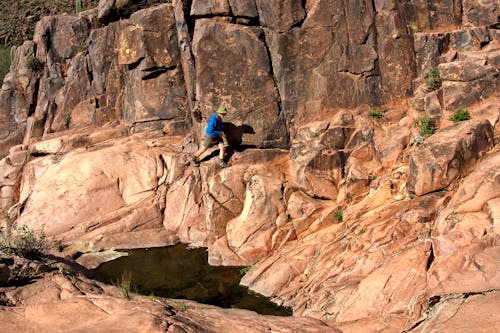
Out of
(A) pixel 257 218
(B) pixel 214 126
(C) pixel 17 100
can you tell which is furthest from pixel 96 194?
(C) pixel 17 100

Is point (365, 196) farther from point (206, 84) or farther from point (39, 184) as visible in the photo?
point (39, 184)

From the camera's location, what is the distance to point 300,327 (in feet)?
27.4

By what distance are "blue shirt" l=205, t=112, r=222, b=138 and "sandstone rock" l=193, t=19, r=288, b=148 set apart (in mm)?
645

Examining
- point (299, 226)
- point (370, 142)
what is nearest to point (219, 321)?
point (299, 226)

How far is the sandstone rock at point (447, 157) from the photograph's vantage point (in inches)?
495

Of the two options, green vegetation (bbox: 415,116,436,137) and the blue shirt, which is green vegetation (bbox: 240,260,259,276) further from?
green vegetation (bbox: 415,116,436,137)

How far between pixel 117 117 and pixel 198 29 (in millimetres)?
6902

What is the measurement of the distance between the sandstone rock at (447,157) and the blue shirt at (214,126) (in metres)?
6.37

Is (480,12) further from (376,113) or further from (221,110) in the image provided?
(221,110)

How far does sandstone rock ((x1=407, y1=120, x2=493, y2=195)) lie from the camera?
41.3ft

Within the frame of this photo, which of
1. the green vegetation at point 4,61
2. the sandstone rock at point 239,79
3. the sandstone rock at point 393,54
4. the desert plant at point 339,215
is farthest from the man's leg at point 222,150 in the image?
the green vegetation at point 4,61

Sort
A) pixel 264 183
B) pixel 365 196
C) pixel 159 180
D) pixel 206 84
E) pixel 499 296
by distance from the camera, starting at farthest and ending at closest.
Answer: pixel 159 180 → pixel 206 84 → pixel 264 183 → pixel 365 196 → pixel 499 296

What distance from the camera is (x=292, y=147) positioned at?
17188 mm

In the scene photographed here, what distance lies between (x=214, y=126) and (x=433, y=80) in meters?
7.02
